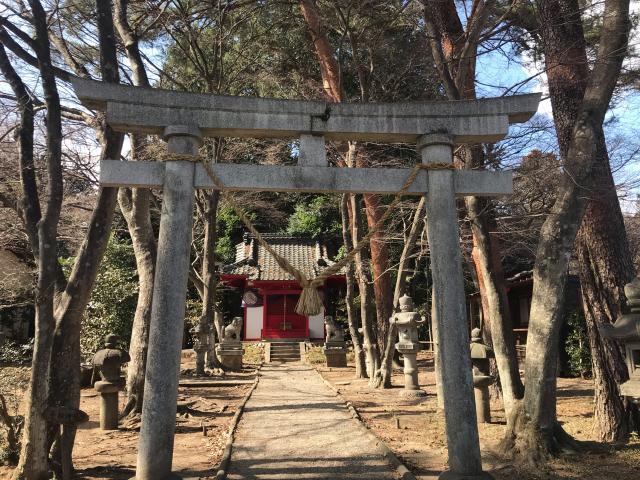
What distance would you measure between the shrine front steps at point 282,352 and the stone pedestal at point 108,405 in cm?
1290

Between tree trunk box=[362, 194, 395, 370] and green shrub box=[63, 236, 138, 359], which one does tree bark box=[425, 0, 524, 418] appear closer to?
tree trunk box=[362, 194, 395, 370]

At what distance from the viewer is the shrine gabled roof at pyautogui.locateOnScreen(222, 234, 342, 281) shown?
23.8 meters

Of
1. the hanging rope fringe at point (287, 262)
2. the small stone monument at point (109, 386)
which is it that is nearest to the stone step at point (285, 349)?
the small stone monument at point (109, 386)

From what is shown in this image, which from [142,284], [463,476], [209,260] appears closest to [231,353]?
[209,260]

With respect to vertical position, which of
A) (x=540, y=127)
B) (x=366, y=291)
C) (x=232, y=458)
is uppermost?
(x=540, y=127)

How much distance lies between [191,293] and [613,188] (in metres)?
20.9

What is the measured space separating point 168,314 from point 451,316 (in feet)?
8.50

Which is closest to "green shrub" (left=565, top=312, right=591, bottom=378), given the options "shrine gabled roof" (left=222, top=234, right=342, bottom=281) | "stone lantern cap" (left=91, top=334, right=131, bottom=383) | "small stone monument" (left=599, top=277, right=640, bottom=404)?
"small stone monument" (left=599, top=277, right=640, bottom=404)

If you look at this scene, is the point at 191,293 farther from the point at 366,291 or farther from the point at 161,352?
the point at 161,352

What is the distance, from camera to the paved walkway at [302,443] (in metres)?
5.37

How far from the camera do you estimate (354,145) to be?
11.5 metres

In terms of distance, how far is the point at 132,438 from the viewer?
740cm

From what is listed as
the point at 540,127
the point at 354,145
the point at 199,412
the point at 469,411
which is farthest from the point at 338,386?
the point at 469,411

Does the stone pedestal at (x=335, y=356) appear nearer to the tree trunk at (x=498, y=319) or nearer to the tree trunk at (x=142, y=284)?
the tree trunk at (x=142, y=284)
